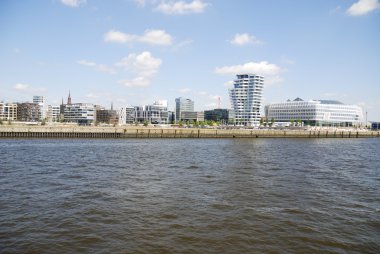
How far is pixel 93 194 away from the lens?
24109 millimetres

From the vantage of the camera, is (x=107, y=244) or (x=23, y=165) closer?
(x=107, y=244)

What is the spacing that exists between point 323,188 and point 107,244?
2211 cm

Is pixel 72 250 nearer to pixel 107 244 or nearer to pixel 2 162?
pixel 107 244

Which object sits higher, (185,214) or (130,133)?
(130,133)

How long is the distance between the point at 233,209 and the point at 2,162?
1474 inches

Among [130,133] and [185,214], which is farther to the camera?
[130,133]

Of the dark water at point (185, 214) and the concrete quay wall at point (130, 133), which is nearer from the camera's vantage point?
the dark water at point (185, 214)

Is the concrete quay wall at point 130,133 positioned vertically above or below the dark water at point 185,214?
above

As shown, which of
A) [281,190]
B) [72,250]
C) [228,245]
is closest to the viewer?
[72,250]

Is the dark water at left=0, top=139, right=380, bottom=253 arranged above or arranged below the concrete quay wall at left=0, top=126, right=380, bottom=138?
below

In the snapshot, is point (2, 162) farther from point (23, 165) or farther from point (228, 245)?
point (228, 245)

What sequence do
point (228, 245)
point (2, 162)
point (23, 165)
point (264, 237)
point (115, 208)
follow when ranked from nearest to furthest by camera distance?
point (228, 245), point (264, 237), point (115, 208), point (23, 165), point (2, 162)

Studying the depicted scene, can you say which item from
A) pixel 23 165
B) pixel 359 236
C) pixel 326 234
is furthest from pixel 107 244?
pixel 23 165

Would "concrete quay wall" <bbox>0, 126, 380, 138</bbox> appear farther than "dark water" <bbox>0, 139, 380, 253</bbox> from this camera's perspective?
Yes
